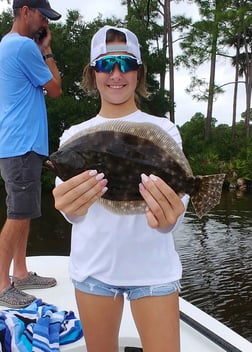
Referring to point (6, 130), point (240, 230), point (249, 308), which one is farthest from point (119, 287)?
point (240, 230)

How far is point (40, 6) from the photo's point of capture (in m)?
3.91

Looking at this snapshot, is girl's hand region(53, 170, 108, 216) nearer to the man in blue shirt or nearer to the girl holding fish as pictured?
the girl holding fish

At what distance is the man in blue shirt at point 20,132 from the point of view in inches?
145

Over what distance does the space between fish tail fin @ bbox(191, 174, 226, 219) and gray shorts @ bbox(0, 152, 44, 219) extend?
191cm

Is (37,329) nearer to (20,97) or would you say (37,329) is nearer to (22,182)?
(22,182)

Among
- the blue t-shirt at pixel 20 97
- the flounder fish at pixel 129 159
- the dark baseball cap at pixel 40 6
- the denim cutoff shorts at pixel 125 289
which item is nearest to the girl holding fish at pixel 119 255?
the denim cutoff shorts at pixel 125 289

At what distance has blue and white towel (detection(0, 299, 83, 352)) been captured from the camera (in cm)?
291

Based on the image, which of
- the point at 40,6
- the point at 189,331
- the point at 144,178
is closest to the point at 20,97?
the point at 40,6

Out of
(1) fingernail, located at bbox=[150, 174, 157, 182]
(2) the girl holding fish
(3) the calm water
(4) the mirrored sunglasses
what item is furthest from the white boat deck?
(3) the calm water

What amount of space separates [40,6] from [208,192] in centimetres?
258

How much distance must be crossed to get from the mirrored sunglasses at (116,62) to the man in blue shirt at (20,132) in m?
1.47

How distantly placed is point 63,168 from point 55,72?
7.40 feet

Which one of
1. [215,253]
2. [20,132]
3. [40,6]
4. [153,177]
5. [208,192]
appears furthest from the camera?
[215,253]

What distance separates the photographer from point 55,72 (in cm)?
417
